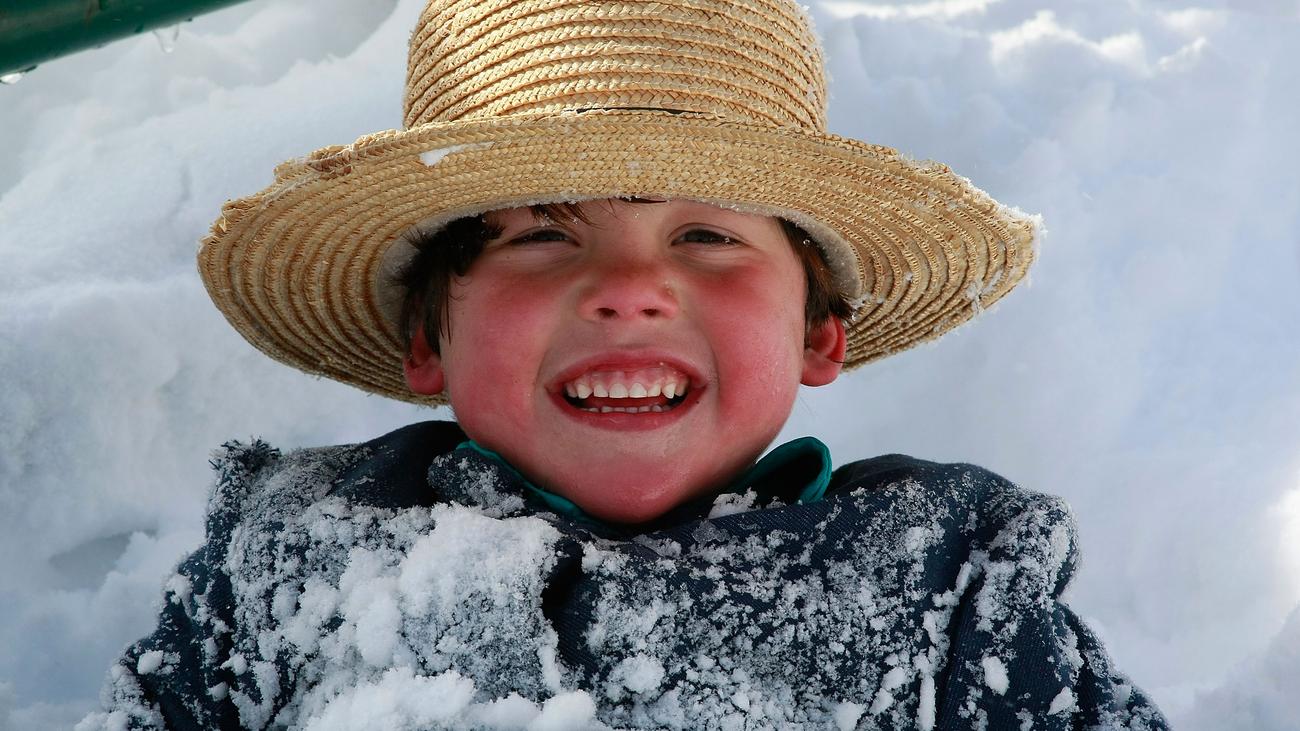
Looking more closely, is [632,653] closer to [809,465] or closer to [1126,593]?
[809,465]

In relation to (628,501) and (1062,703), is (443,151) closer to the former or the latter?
(628,501)

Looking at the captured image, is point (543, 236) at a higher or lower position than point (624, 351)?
higher

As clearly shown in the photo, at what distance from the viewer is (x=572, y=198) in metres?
1.28

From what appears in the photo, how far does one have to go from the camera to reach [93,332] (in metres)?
1.79

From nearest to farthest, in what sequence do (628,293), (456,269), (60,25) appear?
(60,25) → (628,293) → (456,269)

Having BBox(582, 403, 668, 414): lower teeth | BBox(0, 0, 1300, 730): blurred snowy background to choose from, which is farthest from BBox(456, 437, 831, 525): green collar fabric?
BBox(0, 0, 1300, 730): blurred snowy background

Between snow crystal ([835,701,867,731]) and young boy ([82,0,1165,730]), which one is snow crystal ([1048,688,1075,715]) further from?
snow crystal ([835,701,867,731])

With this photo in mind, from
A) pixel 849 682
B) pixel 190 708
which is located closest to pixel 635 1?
pixel 849 682

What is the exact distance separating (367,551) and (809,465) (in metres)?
0.52

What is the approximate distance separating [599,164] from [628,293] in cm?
15

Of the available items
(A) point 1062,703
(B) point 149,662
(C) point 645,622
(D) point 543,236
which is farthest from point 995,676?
(B) point 149,662

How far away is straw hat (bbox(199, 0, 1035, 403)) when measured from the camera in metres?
1.16

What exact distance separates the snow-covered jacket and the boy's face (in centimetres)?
6

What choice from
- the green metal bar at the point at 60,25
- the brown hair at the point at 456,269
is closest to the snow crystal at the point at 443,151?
the brown hair at the point at 456,269
